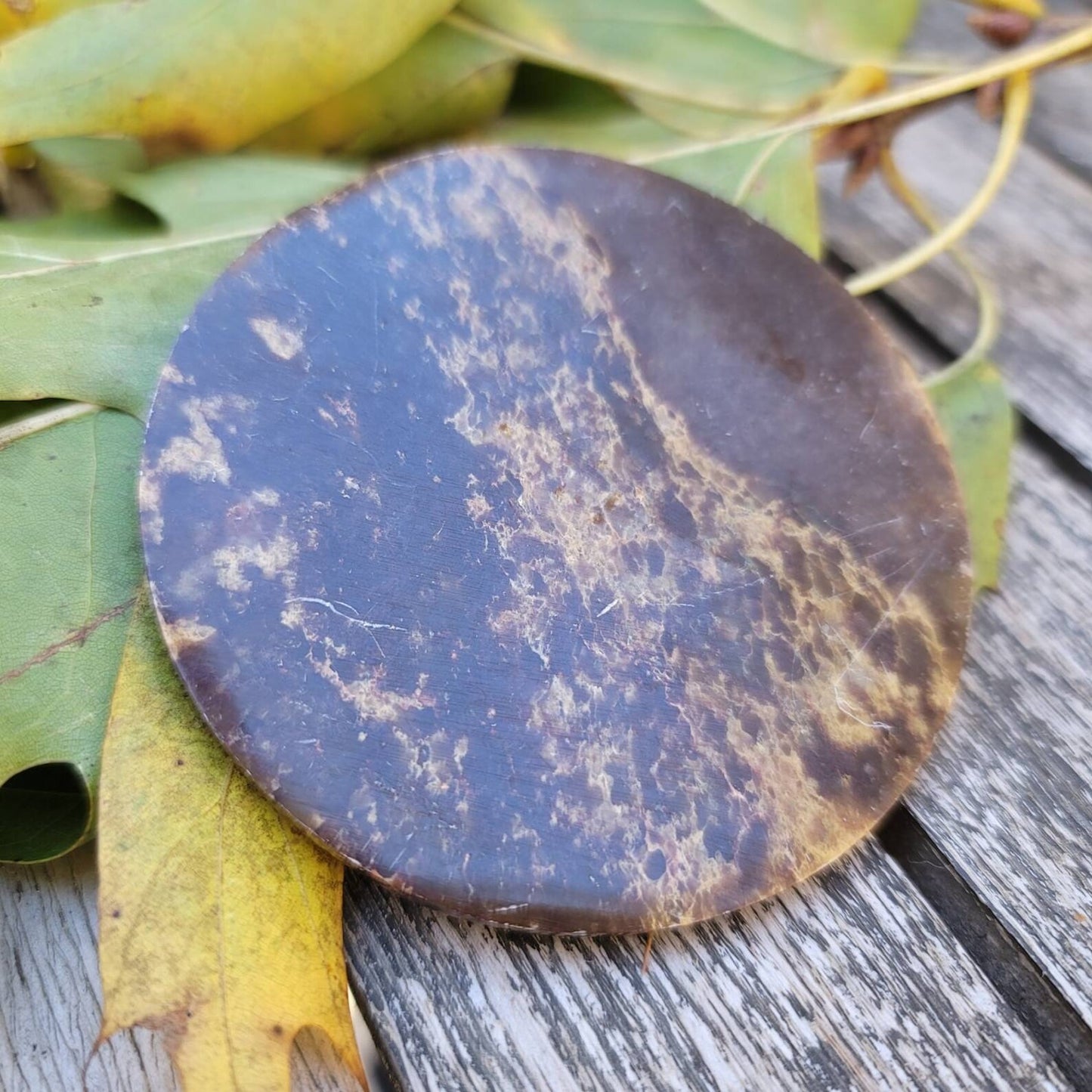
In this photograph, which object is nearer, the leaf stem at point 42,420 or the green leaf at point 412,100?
the leaf stem at point 42,420

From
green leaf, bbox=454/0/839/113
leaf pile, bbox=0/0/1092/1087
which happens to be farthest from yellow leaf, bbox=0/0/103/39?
green leaf, bbox=454/0/839/113

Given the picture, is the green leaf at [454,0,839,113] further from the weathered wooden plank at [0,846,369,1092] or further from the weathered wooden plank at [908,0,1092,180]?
the weathered wooden plank at [0,846,369,1092]

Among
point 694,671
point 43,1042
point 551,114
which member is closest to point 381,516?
A: point 694,671

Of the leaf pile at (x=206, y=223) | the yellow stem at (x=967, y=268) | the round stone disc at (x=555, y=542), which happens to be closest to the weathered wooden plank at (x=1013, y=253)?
the yellow stem at (x=967, y=268)

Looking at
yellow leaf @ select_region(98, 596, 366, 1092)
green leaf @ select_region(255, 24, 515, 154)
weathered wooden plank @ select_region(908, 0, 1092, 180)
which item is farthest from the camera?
weathered wooden plank @ select_region(908, 0, 1092, 180)

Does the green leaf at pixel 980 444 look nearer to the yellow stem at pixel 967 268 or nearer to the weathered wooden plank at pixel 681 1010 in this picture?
the yellow stem at pixel 967 268

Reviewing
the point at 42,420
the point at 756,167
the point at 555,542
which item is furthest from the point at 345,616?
the point at 756,167

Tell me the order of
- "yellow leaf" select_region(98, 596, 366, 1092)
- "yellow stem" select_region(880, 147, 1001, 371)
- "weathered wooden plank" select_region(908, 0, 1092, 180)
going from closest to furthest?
"yellow leaf" select_region(98, 596, 366, 1092) → "yellow stem" select_region(880, 147, 1001, 371) → "weathered wooden plank" select_region(908, 0, 1092, 180)

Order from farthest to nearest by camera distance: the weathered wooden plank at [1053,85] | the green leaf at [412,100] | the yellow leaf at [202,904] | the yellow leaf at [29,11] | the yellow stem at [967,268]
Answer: the weathered wooden plank at [1053,85], the yellow stem at [967,268], the green leaf at [412,100], the yellow leaf at [29,11], the yellow leaf at [202,904]

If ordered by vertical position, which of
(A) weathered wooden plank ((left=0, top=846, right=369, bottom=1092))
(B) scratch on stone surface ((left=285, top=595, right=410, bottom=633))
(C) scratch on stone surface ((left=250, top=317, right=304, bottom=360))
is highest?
(C) scratch on stone surface ((left=250, top=317, right=304, bottom=360))
